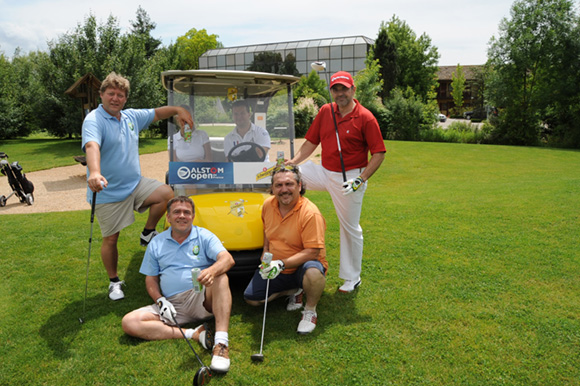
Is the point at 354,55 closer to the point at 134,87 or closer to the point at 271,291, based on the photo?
the point at 134,87

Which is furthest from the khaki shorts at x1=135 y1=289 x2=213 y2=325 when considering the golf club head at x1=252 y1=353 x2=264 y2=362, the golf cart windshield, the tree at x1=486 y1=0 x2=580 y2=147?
the tree at x1=486 y1=0 x2=580 y2=147

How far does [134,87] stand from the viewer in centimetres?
1811

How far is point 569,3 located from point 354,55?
1644 cm

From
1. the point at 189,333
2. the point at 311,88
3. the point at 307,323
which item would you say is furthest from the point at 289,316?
the point at 311,88

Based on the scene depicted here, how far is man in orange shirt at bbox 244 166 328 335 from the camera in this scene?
3.35 metres

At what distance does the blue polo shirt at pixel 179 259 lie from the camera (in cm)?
326

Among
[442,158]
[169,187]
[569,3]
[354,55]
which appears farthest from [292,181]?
[354,55]

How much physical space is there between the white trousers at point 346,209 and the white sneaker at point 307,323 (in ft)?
2.47

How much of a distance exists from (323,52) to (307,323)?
35.9 meters

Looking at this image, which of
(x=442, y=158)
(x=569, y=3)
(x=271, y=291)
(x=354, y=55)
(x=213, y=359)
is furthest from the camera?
(x=354, y=55)

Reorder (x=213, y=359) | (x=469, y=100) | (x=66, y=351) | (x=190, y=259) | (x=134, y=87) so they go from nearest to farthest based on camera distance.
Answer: (x=213, y=359)
(x=66, y=351)
(x=190, y=259)
(x=134, y=87)
(x=469, y=100)

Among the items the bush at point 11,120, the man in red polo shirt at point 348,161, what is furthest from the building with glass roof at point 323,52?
the man in red polo shirt at point 348,161

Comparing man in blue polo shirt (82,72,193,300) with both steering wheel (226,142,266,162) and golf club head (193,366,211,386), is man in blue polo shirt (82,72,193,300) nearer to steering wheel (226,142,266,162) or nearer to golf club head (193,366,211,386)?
steering wheel (226,142,266,162)

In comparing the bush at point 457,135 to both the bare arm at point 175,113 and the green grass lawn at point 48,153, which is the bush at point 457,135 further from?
the bare arm at point 175,113
